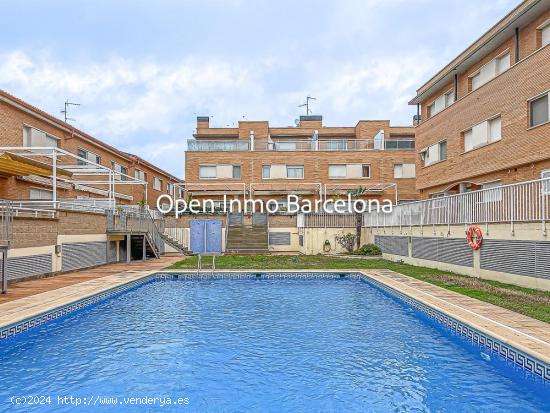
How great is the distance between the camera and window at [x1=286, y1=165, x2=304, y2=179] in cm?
3594

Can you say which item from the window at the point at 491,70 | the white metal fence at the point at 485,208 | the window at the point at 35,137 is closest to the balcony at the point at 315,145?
the window at the point at 35,137

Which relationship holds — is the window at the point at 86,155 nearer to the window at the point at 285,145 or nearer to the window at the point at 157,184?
the window at the point at 157,184

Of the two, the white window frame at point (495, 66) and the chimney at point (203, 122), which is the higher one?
the chimney at point (203, 122)

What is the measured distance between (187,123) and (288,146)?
17977 millimetres

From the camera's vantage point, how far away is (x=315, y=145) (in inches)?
1419

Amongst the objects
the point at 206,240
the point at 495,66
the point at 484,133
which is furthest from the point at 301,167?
the point at 206,240

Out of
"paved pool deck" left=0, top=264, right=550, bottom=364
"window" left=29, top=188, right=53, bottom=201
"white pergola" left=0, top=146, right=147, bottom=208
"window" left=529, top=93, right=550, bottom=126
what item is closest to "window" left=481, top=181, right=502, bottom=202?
"paved pool deck" left=0, top=264, right=550, bottom=364

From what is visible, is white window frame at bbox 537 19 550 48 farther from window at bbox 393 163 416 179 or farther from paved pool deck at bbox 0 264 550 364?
window at bbox 393 163 416 179

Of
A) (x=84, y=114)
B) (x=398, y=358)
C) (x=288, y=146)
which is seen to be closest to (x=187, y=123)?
(x=84, y=114)

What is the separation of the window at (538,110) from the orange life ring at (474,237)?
509cm

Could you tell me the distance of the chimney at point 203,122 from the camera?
49688 millimetres

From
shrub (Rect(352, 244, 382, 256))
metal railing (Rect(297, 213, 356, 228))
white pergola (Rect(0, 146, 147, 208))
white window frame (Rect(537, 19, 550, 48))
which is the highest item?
white window frame (Rect(537, 19, 550, 48))

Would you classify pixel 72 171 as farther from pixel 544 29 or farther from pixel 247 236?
pixel 544 29

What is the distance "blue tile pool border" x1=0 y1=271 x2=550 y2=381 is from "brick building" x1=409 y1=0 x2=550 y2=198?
774 cm
